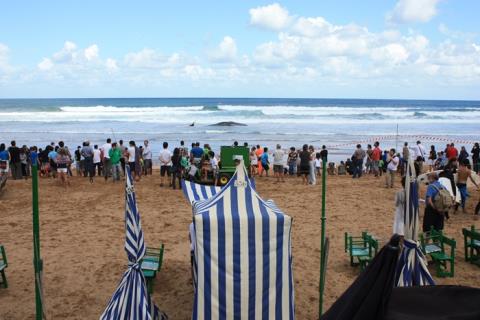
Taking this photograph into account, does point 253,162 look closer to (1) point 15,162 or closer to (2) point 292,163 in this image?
(2) point 292,163

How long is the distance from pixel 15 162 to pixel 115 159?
360 cm

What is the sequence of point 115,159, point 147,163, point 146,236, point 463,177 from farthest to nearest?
point 147,163 < point 115,159 < point 463,177 < point 146,236

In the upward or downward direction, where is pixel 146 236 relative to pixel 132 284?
downward

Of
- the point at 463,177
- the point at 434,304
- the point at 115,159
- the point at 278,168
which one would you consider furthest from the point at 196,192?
the point at 278,168

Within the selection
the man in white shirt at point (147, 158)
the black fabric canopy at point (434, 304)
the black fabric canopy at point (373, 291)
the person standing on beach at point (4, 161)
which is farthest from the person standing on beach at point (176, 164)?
the black fabric canopy at point (373, 291)

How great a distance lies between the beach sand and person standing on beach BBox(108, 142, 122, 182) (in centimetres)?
60

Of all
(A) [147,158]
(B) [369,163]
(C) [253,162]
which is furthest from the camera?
(B) [369,163]

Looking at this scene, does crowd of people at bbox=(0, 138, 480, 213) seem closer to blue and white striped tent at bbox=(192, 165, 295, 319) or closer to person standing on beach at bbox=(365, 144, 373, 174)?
person standing on beach at bbox=(365, 144, 373, 174)

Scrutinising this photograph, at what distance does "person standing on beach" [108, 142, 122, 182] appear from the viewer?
50.9 feet

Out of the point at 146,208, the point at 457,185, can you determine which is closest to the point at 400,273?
the point at 457,185

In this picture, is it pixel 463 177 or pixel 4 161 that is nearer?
pixel 463 177

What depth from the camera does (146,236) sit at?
10.3 meters

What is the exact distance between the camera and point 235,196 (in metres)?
5.84

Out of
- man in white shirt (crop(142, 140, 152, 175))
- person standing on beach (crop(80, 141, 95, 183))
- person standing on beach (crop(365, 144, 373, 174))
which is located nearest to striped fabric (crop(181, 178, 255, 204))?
person standing on beach (crop(80, 141, 95, 183))
